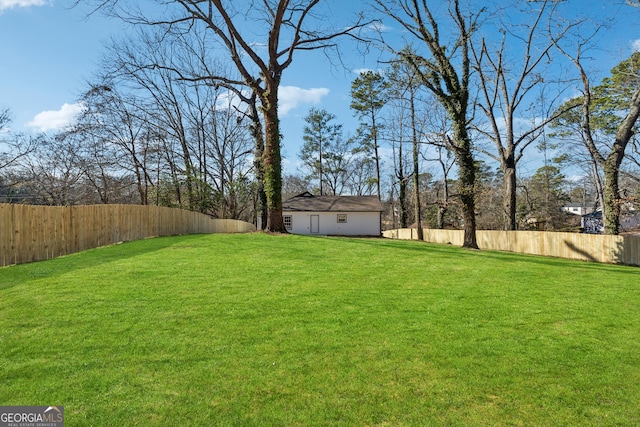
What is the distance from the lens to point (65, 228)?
1024 centimetres

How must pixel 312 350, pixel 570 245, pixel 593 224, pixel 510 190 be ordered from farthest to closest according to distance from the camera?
pixel 593 224 < pixel 510 190 < pixel 570 245 < pixel 312 350

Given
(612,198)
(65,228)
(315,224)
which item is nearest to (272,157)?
(65,228)

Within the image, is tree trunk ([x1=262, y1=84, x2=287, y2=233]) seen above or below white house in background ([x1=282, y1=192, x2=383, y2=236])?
above


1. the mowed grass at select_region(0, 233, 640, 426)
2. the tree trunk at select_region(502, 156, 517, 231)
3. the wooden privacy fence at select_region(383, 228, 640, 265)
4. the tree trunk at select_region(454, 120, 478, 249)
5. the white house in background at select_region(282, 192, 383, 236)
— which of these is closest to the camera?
the mowed grass at select_region(0, 233, 640, 426)

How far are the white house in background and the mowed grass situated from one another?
77.6 ft

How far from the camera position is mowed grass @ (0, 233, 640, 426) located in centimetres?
268

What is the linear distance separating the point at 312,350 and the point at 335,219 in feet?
88.7

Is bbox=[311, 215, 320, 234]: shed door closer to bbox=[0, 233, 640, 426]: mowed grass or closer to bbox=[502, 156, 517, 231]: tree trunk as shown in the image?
bbox=[502, 156, 517, 231]: tree trunk

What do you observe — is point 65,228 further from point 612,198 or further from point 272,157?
point 612,198

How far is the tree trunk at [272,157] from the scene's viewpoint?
14.6 m

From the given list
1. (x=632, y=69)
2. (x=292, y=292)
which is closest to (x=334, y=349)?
(x=292, y=292)

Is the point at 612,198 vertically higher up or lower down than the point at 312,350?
higher up

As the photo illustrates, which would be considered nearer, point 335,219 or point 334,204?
point 335,219

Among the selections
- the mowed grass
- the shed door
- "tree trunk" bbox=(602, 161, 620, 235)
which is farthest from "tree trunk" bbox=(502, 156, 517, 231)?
the shed door
